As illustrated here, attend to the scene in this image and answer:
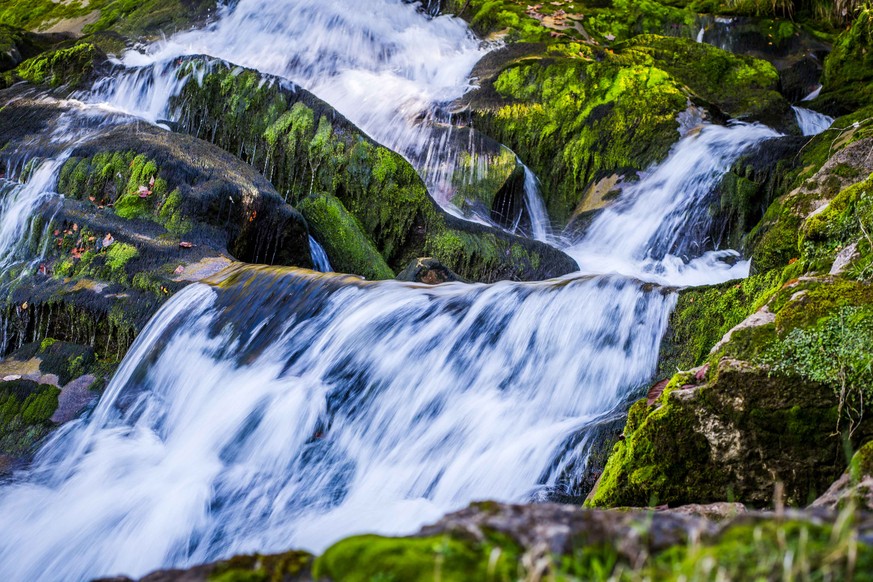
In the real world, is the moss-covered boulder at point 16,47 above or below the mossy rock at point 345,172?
above

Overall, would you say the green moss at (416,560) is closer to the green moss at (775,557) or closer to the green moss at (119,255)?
the green moss at (775,557)

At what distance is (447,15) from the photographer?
1761cm

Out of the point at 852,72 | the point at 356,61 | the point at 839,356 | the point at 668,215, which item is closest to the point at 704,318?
the point at 839,356

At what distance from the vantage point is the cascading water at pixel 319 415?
485 cm

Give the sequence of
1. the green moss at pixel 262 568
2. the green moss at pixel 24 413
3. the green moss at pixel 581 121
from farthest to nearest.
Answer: the green moss at pixel 581 121
the green moss at pixel 24 413
the green moss at pixel 262 568

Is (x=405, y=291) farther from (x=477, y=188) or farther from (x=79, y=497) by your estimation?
(x=477, y=188)

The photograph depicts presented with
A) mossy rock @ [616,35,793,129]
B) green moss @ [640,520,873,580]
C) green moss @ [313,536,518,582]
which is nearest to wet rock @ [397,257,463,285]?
green moss @ [313,536,518,582]

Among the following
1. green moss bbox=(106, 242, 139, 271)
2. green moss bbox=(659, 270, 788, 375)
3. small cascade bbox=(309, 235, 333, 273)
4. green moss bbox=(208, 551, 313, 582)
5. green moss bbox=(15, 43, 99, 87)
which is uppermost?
green moss bbox=(208, 551, 313, 582)

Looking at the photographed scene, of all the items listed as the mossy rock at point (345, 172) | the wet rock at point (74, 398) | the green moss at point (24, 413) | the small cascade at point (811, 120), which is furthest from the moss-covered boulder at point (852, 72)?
the green moss at point (24, 413)

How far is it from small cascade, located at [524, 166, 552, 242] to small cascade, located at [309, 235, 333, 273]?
3520 millimetres

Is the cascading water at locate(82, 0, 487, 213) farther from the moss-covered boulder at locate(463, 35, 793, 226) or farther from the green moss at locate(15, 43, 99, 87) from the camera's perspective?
the moss-covered boulder at locate(463, 35, 793, 226)

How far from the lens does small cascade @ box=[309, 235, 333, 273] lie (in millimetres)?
9031

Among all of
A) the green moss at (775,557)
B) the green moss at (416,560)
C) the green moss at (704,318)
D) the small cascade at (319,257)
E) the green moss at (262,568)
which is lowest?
the small cascade at (319,257)

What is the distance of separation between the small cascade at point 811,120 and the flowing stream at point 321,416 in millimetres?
7928
